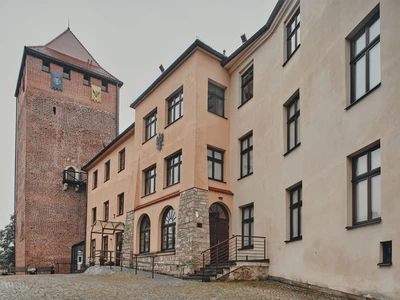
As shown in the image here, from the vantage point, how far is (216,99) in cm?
2031

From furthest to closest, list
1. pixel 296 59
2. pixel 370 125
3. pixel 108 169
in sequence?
pixel 108 169 < pixel 296 59 < pixel 370 125

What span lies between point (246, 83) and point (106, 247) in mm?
15305

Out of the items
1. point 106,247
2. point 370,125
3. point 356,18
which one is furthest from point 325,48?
point 106,247

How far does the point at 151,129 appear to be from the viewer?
23516 mm

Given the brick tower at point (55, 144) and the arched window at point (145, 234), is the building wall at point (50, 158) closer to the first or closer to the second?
the brick tower at point (55, 144)

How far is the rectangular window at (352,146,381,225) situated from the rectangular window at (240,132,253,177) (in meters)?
7.21

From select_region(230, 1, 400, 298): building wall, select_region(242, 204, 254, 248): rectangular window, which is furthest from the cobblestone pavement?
select_region(242, 204, 254, 248): rectangular window

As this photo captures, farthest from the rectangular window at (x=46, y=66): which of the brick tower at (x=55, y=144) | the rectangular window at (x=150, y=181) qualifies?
the rectangular window at (x=150, y=181)

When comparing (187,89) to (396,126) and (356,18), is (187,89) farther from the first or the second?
(396,126)

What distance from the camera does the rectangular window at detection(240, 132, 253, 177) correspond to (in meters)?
18.3

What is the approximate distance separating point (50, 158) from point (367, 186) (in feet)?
100

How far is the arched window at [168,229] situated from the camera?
19.7 metres

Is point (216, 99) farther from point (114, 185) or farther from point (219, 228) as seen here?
point (114, 185)

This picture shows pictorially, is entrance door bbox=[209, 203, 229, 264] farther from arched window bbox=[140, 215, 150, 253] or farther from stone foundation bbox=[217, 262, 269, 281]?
arched window bbox=[140, 215, 150, 253]
